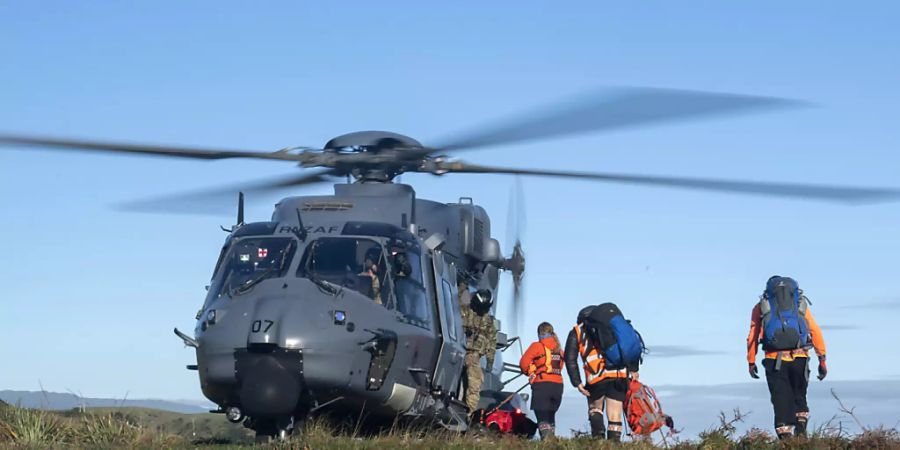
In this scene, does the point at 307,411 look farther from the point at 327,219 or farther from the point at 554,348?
the point at 554,348

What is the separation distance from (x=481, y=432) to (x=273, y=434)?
3074mm

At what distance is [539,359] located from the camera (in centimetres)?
1738

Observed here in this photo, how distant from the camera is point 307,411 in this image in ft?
42.9

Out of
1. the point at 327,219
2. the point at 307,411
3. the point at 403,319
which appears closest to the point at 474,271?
the point at 327,219

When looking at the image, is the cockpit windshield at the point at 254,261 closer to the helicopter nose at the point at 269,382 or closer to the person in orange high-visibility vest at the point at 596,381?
the helicopter nose at the point at 269,382

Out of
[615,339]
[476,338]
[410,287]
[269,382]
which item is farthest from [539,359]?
[269,382]

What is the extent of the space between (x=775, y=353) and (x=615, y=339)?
6.26 feet

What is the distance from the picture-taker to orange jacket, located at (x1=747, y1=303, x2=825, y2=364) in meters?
15.1

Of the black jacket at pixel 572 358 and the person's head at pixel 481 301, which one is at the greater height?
the person's head at pixel 481 301

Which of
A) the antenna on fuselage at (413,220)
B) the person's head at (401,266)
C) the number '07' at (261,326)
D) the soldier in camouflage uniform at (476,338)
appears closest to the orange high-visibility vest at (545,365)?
the soldier in camouflage uniform at (476,338)

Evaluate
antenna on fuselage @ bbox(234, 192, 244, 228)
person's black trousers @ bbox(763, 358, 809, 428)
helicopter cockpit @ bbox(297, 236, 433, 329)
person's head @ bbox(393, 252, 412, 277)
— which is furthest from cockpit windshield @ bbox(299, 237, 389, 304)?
person's black trousers @ bbox(763, 358, 809, 428)

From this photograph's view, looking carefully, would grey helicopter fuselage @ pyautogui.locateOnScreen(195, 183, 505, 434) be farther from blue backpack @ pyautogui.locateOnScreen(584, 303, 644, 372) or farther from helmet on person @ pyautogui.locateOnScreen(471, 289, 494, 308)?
blue backpack @ pyautogui.locateOnScreen(584, 303, 644, 372)

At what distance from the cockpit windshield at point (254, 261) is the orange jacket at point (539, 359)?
4583 millimetres

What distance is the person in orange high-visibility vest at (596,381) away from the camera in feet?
51.2
